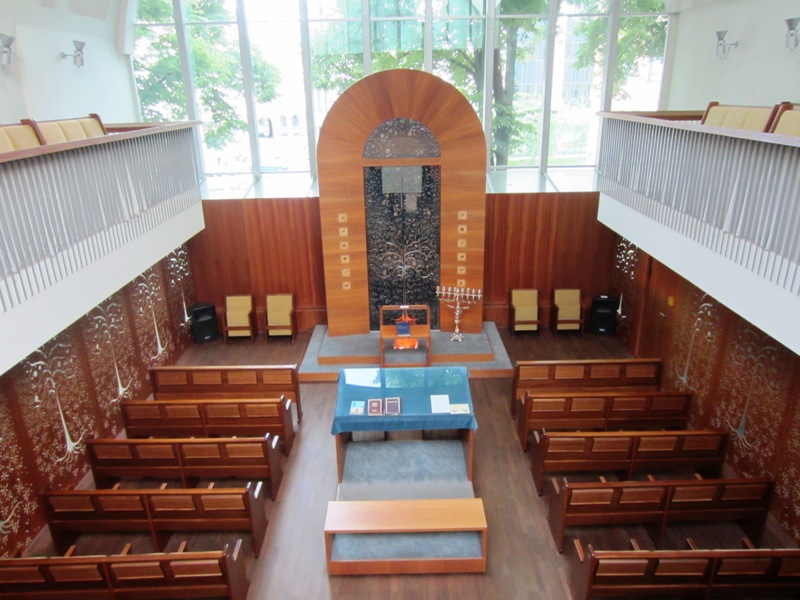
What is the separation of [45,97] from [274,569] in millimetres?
6858

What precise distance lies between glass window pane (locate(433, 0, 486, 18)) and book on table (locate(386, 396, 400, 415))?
7.05m

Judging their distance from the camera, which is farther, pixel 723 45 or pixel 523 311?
pixel 523 311

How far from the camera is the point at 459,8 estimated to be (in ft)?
32.2

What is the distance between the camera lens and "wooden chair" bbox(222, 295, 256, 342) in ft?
31.1

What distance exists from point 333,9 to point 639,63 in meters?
5.57

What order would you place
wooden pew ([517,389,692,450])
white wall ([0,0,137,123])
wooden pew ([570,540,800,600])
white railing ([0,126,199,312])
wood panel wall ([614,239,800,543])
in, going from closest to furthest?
white railing ([0,126,199,312]) < wooden pew ([570,540,800,600]) < wood panel wall ([614,239,800,543]) < wooden pew ([517,389,692,450]) < white wall ([0,0,137,123])

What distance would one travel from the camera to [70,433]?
19.7ft

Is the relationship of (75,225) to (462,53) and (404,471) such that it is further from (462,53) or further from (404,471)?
(462,53)

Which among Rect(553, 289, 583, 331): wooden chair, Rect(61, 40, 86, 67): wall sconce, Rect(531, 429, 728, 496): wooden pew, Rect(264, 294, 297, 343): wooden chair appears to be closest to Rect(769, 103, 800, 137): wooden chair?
Rect(531, 429, 728, 496): wooden pew

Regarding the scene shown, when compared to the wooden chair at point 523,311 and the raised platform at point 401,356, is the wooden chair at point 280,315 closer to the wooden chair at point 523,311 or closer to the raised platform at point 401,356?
the raised platform at point 401,356

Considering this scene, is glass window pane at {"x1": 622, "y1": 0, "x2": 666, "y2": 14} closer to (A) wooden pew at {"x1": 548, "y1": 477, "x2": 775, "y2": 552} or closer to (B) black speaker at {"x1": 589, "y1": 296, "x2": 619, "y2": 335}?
(B) black speaker at {"x1": 589, "y1": 296, "x2": 619, "y2": 335}

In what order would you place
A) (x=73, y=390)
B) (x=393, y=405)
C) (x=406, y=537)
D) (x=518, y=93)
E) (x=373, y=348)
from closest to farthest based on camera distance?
(x=406, y=537) < (x=73, y=390) < (x=393, y=405) < (x=373, y=348) < (x=518, y=93)

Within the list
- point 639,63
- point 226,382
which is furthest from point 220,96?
point 639,63

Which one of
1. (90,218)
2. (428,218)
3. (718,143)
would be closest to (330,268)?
(428,218)
